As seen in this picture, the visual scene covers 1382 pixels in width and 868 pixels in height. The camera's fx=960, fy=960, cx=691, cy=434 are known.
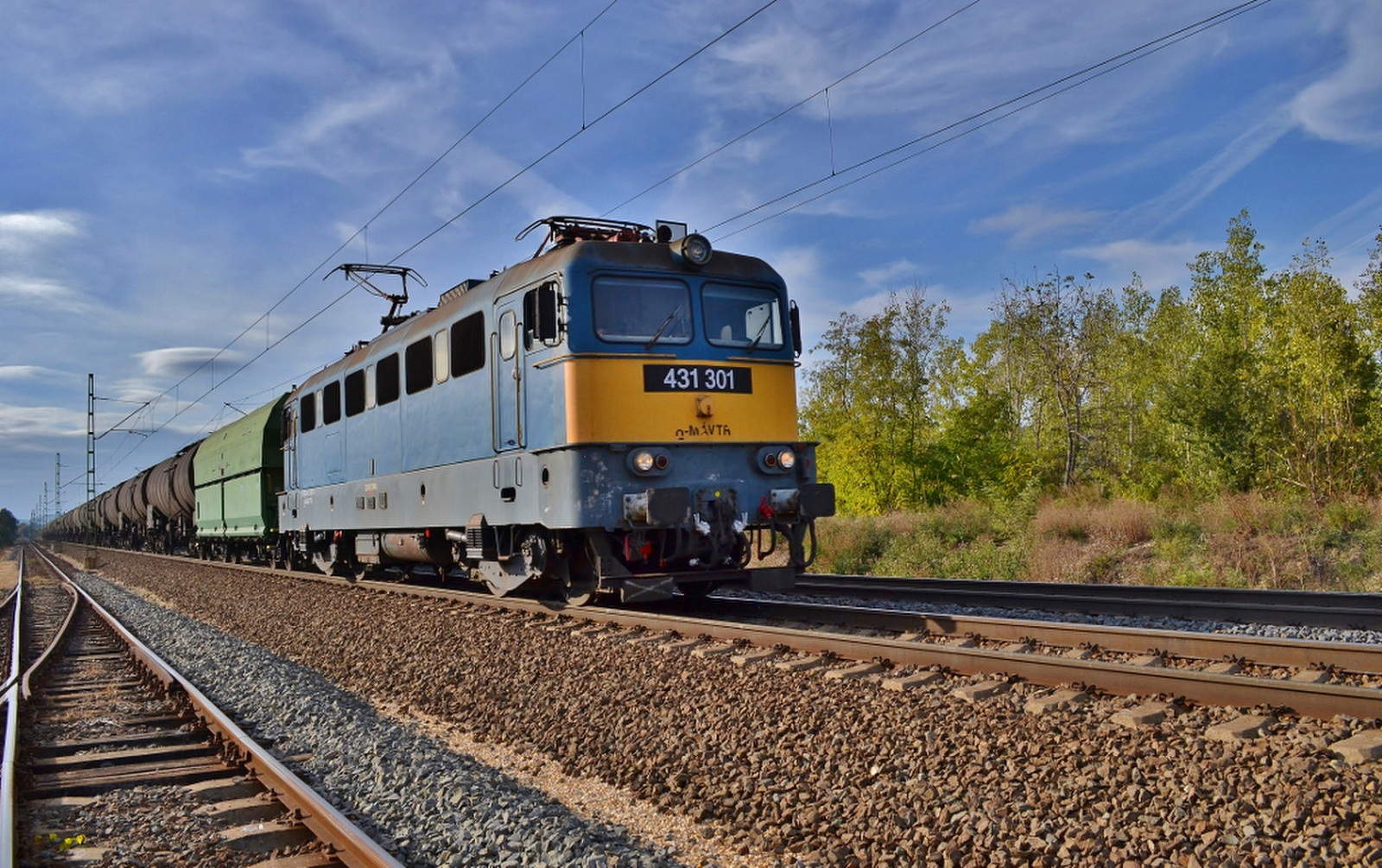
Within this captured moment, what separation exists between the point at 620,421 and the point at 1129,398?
34.1 meters

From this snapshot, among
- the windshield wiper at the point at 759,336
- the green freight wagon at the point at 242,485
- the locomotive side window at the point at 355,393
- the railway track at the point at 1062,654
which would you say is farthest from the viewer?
the green freight wagon at the point at 242,485

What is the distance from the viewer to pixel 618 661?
6957 mm

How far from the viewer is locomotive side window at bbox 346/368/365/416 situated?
13.5 meters

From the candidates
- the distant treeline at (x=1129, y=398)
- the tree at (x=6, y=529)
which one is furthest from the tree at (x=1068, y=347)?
the tree at (x=6, y=529)

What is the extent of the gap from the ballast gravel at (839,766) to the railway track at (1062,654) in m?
0.17

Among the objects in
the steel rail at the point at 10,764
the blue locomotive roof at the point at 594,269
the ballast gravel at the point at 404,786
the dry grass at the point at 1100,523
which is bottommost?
the ballast gravel at the point at 404,786

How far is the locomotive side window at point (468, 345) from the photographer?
989 cm

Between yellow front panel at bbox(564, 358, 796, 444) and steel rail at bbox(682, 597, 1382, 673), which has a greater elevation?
yellow front panel at bbox(564, 358, 796, 444)

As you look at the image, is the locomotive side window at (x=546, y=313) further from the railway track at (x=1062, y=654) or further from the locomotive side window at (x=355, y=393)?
the locomotive side window at (x=355, y=393)

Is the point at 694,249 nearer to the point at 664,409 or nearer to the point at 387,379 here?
the point at 664,409

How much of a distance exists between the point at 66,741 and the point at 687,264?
616 cm

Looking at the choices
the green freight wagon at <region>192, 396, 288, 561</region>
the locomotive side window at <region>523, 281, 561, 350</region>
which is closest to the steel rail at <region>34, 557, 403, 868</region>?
the locomotive side window at <region>523, 281, 561, 350</region>

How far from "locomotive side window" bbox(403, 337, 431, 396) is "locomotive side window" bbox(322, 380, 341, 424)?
10.7ft

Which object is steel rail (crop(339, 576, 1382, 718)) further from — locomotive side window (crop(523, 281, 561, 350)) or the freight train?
locomotive side window (crop(523, 281, 561, 350))
